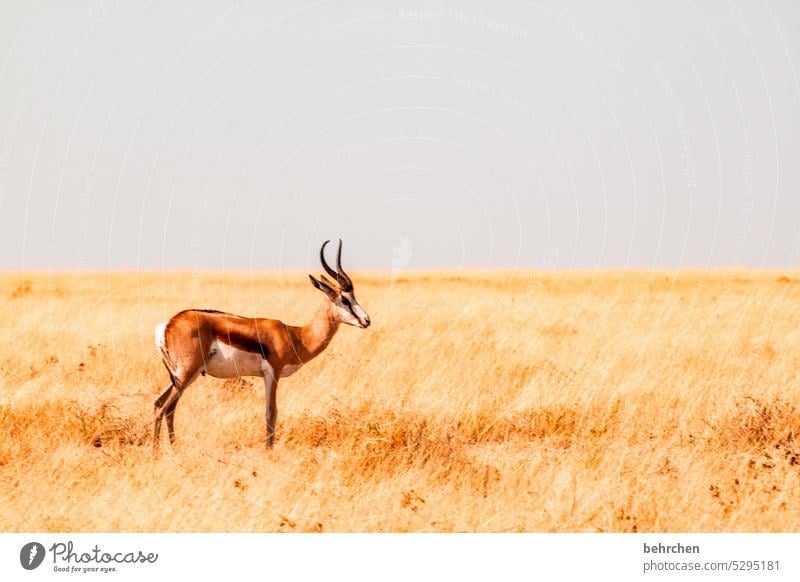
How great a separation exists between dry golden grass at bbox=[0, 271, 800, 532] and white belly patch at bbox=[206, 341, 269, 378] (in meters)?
0.84

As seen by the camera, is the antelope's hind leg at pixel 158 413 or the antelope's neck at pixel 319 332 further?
the antelope's neck at pixel 319 332

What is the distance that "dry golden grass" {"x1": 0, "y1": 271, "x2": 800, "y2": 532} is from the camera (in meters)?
8.43

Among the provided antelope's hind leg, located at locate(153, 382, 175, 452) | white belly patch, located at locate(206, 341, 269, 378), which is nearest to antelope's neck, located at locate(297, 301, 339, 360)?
white belly patch, located at locate(206, 341, 269, 378)

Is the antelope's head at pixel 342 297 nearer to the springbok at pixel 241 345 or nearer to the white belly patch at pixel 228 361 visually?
the springbok at pixel 241 345

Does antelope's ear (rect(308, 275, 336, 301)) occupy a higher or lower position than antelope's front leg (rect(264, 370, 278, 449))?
higher

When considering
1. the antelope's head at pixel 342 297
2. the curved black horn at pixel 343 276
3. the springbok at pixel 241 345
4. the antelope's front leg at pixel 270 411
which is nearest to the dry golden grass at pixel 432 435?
the antelope's front leg at pixel 270 411

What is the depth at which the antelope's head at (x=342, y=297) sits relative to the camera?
11.3m

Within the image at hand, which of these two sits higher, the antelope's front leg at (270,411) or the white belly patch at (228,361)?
the white belly patch at (228,361)

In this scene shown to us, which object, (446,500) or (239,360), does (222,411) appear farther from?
(446,500)

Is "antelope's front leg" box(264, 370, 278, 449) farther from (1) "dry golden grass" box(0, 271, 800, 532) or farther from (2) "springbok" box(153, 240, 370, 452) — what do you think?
(1) "dry golden grass" box(0, 271, 800, 532)

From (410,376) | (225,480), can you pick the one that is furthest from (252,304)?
(225,480)

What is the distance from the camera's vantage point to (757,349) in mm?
16219

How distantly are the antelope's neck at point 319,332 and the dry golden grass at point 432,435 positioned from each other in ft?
2.71

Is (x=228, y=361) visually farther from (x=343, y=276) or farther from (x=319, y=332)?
(x=343, y=276)
